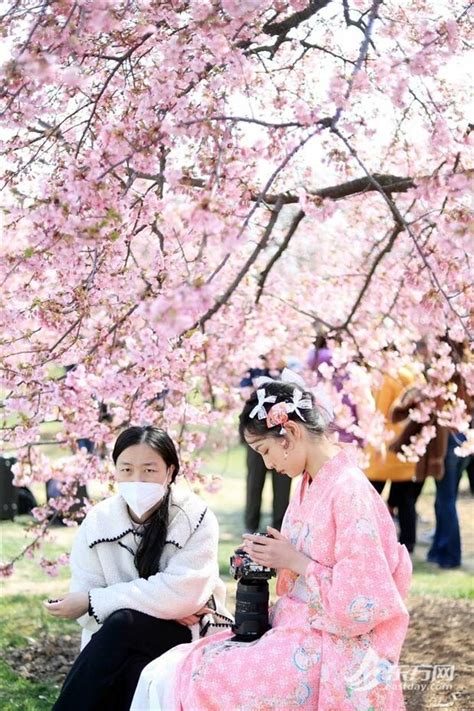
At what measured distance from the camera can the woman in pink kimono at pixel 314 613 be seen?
2998mm

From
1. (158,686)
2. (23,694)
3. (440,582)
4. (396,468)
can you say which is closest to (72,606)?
(158,686)

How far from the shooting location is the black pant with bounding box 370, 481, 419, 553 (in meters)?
7.88

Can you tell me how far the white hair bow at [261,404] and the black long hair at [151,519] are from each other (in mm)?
484

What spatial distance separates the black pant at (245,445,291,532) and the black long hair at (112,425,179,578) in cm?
432

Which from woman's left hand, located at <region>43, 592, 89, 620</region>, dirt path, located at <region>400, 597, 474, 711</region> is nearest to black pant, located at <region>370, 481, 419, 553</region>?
dirt path, located at <region>400, 597, 474, 711</region>

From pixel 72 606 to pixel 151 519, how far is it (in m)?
0.38

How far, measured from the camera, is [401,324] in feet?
21.6

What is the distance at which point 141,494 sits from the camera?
3.61 meters

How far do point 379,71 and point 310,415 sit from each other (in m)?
1.60

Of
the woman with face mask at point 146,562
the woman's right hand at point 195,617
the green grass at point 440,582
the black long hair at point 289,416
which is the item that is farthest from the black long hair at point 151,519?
the green grass at point 440,582

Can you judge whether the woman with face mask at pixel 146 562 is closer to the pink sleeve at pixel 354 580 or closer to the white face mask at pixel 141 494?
the white face mask at pixel 141 494

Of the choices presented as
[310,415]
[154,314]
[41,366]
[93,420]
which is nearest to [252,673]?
[310,415]

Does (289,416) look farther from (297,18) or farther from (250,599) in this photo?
(297,18)

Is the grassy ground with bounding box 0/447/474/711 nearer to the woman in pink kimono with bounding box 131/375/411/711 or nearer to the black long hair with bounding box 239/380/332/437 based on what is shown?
the woman in pink kimono with bounding box 131/375/411/711
